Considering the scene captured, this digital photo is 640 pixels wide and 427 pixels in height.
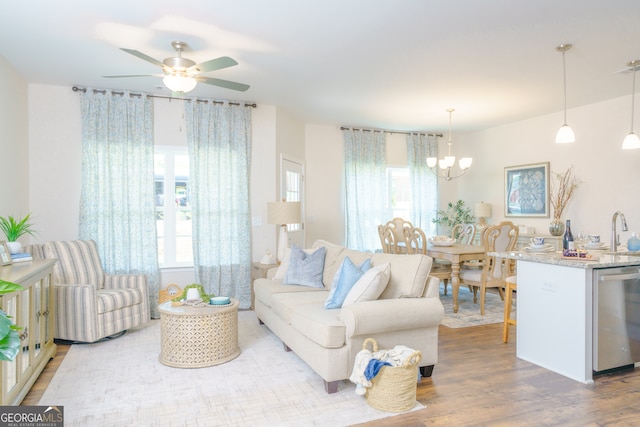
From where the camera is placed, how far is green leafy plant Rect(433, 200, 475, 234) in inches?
302

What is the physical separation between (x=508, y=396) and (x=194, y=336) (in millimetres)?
2420

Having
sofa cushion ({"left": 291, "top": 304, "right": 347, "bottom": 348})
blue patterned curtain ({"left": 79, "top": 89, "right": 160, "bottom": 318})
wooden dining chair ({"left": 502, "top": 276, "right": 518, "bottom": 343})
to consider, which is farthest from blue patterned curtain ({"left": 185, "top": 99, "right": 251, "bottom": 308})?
wooden dining chair ({"left": 502, "top": 276, "right": 518, "bottom": 343})

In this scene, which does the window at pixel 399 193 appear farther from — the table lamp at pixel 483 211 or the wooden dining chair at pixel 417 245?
the wooden dining chair at pixel 417 245

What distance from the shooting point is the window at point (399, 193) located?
759cm

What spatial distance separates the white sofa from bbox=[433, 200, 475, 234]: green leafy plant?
4.44m

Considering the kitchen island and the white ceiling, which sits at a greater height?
the white ceiling

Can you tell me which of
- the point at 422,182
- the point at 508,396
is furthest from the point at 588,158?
the point at 508,396

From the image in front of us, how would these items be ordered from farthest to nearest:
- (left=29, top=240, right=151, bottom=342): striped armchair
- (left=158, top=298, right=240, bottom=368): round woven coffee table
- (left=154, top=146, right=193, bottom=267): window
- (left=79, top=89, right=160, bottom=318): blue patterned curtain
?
(left=154, top=146, right=193, bottom=267): window < (left=79, top=89, right=160, bottom=318): blue patterned curtain < (left=29, top=240, right=151, bottom=342): striped armchair < (left=158, top=298, right=240, bottom=368): round woven coffee table

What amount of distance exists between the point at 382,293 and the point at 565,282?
4.70 ft

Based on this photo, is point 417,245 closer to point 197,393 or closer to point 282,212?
point 282,212

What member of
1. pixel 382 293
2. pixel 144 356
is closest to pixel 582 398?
pixel 382 293

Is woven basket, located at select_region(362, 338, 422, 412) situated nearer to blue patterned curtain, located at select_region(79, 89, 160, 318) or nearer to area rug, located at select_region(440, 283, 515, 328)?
Answer: area rug, located at select_region(440, 283, 515, 328)

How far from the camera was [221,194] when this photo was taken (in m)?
5.55

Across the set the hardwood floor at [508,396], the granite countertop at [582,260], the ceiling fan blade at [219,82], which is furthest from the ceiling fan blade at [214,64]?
the granite countertop at [582,260]
